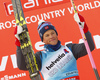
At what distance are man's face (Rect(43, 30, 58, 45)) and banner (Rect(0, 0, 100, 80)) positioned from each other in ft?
4.70

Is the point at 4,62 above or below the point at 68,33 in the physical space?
below

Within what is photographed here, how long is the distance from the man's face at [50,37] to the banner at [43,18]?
1432mm

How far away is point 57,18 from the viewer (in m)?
3.29

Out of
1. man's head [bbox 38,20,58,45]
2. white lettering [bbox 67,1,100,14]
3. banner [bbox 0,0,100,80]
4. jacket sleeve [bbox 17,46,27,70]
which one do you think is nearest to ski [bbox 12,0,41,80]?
jacket sleeve [bbox 17,46,27,70]

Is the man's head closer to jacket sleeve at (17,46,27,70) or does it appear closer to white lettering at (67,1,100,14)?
jacket sleeve at (17,46,27,70)

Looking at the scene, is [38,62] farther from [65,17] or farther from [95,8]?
[95,8]

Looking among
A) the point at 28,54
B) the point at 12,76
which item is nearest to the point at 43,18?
the point at 12,76

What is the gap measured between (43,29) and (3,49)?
159 cm

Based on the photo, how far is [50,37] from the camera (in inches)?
69.6

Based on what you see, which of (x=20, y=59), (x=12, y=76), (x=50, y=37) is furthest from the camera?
(x=12, y=76)

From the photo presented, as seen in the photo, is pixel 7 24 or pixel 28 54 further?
pixel 7 24

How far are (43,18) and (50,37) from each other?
60.3 inches

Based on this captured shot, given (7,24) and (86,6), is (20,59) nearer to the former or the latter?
(7,24)

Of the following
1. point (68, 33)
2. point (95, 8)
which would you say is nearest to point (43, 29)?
point (68, 33)
